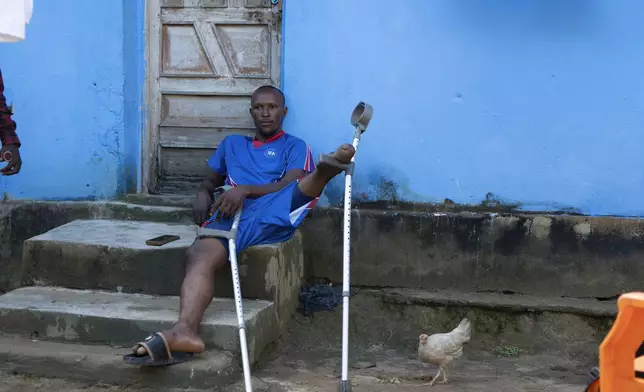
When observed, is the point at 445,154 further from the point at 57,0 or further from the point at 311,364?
the point at 57,0

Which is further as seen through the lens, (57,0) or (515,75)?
(57,0)

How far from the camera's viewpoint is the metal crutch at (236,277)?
3182 millimetres

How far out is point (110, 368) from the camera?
3414mm

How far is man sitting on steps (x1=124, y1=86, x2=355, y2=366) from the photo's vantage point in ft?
11.1

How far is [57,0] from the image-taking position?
16.0 feet

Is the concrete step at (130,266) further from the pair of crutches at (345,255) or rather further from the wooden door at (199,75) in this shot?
the wooden door at (199,75)

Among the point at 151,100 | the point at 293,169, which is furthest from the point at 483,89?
the point at 151,100

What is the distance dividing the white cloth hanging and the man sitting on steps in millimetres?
1426

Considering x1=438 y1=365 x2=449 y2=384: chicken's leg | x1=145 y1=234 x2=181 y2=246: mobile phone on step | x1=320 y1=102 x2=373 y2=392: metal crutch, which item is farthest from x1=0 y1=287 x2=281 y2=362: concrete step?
x1=438 y1=365 x2=449 y2=384: chicken's leg

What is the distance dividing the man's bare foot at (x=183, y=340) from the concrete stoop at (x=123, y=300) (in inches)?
3.4

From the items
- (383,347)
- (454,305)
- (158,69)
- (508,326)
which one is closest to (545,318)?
(508,326)

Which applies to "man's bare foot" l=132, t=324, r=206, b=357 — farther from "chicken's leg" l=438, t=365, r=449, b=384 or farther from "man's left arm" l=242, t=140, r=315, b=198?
"chicken's leg" l=438, t=365, r=449, b=384

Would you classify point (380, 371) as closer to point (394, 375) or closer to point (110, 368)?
point (394, 375)

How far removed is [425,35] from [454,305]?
5.97 feet
